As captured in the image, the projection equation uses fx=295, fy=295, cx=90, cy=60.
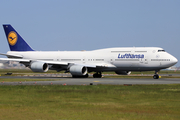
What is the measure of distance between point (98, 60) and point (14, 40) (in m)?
20.1

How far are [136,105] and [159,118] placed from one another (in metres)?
4.08

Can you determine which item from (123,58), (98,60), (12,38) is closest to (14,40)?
(12,38)

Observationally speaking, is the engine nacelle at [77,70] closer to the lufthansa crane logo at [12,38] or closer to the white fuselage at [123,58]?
the white fuselage at [123,58]

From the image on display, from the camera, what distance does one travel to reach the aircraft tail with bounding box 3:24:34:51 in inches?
2475

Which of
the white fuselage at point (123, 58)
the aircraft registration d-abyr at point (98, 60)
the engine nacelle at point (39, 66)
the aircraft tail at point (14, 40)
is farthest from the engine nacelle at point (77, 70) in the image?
the aircraft tail at point (14, 40)

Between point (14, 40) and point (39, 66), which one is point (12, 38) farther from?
point (39, 66)

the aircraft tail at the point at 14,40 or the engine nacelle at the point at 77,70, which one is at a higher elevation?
the aircraft tail at the point at 14,40

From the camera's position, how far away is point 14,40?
208ft

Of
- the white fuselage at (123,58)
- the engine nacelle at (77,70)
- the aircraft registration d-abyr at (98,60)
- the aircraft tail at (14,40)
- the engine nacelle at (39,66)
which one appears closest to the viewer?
the white fuselage at (123,58)

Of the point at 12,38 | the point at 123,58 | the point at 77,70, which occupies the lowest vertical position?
the point at 77,70

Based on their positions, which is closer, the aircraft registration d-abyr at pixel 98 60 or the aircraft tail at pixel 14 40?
the aircraft registration d-abyr at pixel 98 60

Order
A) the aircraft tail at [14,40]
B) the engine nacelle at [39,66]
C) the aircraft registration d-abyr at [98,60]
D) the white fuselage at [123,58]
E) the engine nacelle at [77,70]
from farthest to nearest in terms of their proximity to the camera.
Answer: the aircraft tail at [14,40] < the engine nacelle at [39,66] < the engine nacelle at [77,70] < the aircraft registration d-abyr at [98,60] < the white fuselage at [123,58]

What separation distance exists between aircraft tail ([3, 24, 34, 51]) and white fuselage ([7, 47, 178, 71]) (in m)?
7.45

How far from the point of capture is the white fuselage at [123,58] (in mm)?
49875
